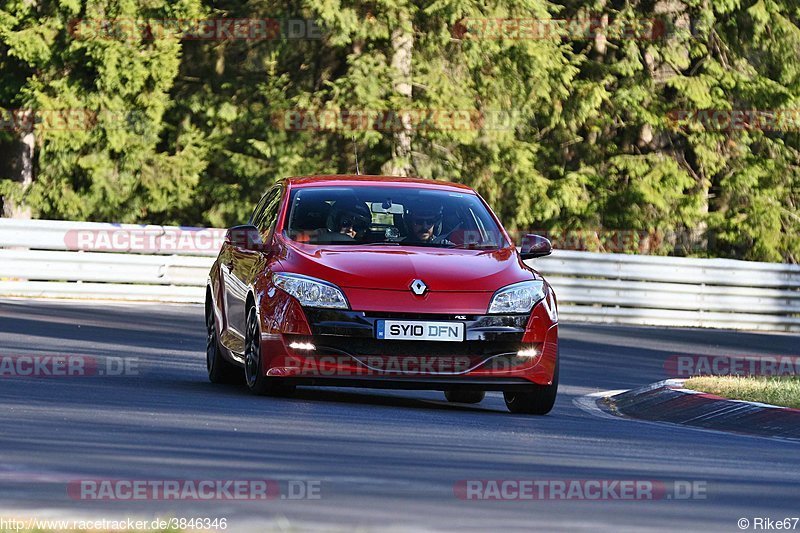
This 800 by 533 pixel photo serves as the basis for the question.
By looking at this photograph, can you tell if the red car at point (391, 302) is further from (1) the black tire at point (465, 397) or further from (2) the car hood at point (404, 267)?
(1) the black tire at point (465, 397)

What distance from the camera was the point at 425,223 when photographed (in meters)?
13.1

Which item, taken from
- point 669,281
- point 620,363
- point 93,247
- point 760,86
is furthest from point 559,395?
point 760,86

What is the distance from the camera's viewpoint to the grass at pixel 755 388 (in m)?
13.9

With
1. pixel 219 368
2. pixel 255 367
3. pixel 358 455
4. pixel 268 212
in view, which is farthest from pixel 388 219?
pixel 358 455

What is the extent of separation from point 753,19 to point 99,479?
32447mm

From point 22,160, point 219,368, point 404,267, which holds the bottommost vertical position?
point 22,160

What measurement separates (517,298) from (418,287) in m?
0.74

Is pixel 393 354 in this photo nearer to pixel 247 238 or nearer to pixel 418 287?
pixel 418 287

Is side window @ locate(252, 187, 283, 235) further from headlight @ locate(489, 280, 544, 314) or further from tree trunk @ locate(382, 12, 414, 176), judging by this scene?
tree trunk @ locate(382, 12, 414, 176)

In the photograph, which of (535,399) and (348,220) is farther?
(348,220)

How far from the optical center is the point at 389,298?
1188 centimetres

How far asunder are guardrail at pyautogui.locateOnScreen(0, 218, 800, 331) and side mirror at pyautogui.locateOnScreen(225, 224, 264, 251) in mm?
13232

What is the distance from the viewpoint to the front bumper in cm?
1189

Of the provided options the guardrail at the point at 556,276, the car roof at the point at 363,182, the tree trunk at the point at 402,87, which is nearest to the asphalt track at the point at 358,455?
the car roof at the point at 363,182
